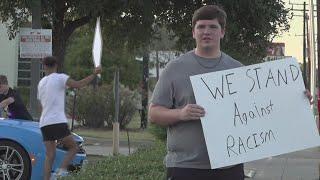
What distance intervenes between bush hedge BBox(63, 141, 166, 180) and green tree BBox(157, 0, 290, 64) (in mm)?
4851

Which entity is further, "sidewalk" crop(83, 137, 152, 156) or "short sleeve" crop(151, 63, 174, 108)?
"sidewalk" crop(83, 137, 152, 156)

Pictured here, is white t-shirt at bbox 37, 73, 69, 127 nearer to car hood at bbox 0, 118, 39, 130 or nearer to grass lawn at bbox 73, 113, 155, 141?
car hood at bbox 0, 118, 39, 130

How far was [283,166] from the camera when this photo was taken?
12.4 m

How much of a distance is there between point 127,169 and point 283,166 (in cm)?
649

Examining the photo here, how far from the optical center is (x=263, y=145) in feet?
12.4

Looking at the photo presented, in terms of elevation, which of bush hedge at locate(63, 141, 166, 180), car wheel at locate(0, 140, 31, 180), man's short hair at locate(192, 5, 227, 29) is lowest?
car wheel at locate(0, 140, 31, 180)

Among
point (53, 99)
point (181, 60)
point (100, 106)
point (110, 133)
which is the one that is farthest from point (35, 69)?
point (100, 106)

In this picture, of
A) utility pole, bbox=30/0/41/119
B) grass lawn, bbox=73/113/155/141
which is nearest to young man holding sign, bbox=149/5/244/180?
utility pole, bbox=30/0/41/119

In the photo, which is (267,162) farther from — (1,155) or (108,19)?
(1,155)

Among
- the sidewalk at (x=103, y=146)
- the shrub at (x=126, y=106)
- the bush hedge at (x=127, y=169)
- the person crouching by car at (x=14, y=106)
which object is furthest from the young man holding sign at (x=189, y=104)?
the shrub at (x=126, y=106)

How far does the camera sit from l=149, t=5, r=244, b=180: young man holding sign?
364cm

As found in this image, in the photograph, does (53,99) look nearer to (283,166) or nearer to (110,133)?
(283,166)

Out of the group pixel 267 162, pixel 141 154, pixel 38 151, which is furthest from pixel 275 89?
pixel 267 162

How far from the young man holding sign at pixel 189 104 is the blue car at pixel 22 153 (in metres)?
5.27
